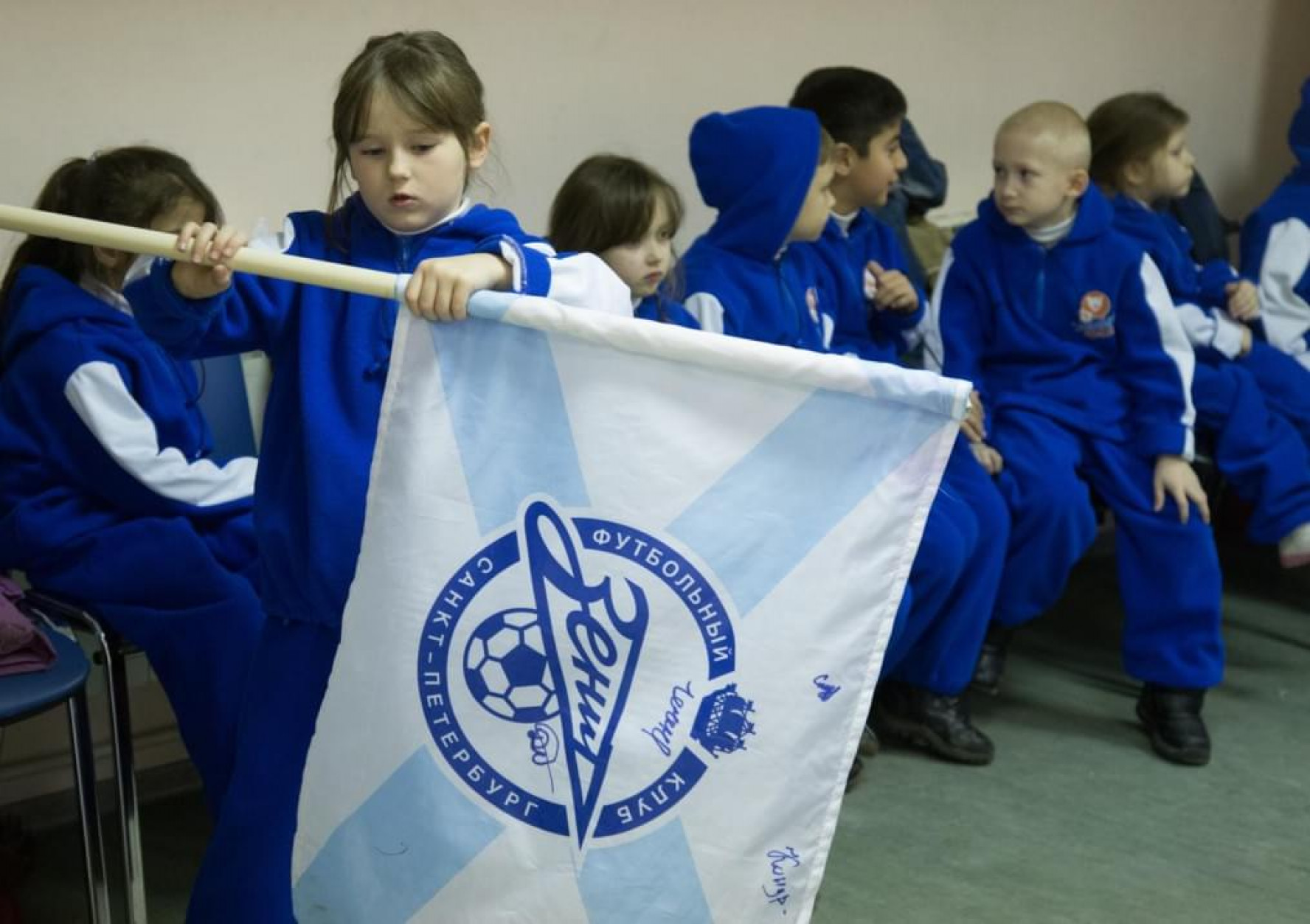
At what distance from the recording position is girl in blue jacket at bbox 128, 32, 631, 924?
2084mm

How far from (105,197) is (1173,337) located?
2225 millimetres

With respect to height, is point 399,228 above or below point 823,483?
above

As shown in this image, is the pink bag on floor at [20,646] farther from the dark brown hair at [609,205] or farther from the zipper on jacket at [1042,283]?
the zipper on jacket at [1042,283]

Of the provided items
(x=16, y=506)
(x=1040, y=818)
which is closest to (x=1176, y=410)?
(x=1040, y=818)

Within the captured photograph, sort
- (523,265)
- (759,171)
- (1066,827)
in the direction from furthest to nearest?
(759,171)
(1066,827)
(523,265)

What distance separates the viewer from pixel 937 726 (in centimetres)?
354

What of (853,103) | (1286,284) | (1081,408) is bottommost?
(1081,408)

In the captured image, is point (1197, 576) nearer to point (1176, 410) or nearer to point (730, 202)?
point (1176, 410)

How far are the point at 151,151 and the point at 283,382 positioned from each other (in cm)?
89

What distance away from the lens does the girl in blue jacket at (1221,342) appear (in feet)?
12.6

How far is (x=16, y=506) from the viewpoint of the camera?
275 cm

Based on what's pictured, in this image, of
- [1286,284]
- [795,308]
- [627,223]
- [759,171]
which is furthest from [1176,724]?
[627,223]

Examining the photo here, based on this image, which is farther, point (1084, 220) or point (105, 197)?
point (1084, 220)
